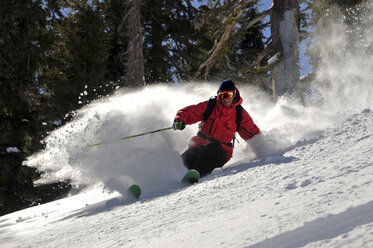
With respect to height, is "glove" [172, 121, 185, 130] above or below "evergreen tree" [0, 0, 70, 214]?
below

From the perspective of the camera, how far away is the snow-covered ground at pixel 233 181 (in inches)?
66.9

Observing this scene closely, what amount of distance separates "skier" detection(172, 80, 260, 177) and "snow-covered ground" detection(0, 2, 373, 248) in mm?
321

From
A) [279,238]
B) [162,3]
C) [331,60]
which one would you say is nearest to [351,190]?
[279,238]

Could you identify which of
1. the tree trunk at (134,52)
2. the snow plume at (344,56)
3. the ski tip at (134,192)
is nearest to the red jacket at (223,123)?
the snow plume at (344,56)

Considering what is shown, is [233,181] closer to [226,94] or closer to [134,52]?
[226,94]

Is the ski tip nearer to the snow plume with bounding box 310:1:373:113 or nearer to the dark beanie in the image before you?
the dark beanie

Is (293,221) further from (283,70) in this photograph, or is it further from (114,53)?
(114,53)

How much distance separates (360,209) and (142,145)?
4190 mm

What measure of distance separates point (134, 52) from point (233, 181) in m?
10.3

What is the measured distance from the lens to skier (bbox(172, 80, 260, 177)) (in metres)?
5.24

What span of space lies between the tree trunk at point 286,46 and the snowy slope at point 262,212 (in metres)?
4.67

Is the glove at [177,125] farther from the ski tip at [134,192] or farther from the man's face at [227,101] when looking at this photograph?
the ski tip at [134,192]

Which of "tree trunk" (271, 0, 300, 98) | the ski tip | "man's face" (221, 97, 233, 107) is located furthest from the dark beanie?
"tree trunk" (271, 0, 300, 98)

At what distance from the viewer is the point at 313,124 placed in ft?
16.8
